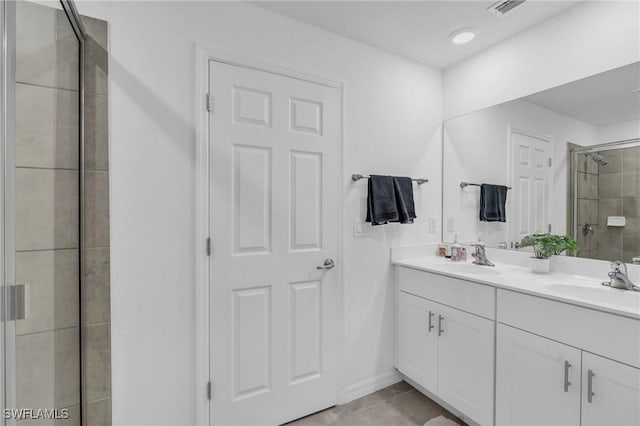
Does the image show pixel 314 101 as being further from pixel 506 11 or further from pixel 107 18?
pixel 506 11

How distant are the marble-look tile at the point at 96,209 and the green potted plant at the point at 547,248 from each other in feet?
7.72

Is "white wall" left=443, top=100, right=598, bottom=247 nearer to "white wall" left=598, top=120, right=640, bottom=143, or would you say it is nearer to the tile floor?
"white wall" left=598, top=120, right=640, bottom=143

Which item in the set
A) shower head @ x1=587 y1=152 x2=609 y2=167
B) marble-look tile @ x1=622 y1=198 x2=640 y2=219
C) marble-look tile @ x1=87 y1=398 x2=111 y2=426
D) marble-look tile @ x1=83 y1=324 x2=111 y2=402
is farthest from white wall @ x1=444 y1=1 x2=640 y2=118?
marble-look tile @ x1=87 y1=398 x2=111 y2=426

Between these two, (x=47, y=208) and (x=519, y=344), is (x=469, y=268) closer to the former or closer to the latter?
(x=519, y=344)

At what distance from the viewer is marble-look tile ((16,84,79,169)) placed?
0.88 metres

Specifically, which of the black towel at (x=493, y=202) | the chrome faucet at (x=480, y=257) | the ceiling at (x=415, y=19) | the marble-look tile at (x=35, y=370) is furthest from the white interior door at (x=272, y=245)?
the black towel at (x=493, y=202)

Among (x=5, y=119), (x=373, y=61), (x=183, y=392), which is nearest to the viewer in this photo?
(x=5, y=119)

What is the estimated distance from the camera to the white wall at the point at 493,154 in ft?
5.90

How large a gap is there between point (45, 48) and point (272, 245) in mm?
1249

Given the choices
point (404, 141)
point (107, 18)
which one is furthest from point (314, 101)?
point (107, 18)

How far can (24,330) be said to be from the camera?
89 centimetres

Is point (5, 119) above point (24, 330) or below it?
above

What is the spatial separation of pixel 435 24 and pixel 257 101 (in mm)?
1239

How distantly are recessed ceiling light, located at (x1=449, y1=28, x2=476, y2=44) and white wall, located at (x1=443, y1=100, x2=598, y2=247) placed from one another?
1.66 ft
